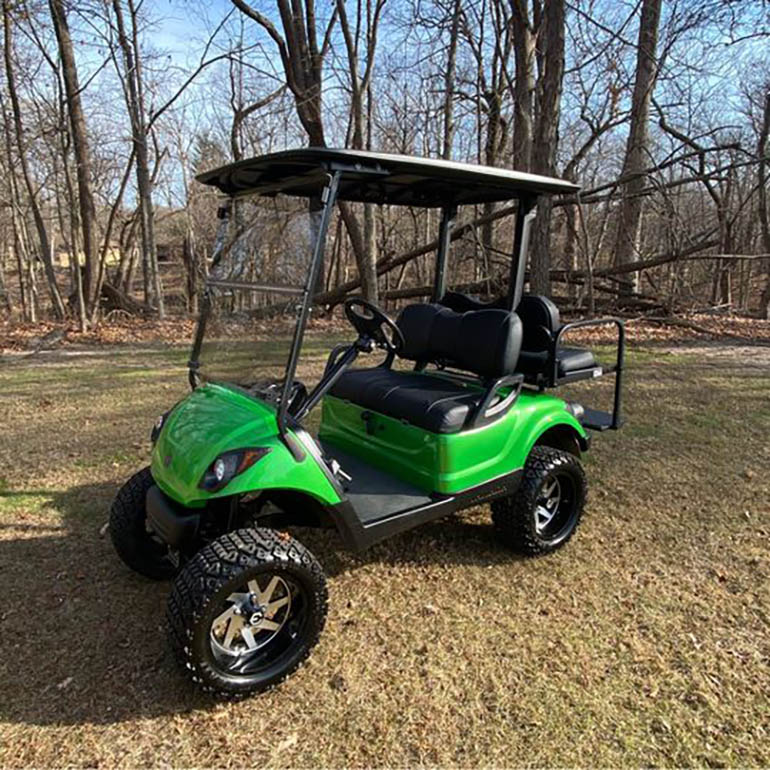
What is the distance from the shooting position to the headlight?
211 centimetres

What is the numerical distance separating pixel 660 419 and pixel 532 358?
2.64 meters

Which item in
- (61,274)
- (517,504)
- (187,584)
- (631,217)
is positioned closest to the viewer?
(187,584)

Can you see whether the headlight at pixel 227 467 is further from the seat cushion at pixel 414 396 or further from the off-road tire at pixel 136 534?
Answer: the seat cushion at pixel 414 396

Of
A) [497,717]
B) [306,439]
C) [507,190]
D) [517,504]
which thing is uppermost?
[507,190]

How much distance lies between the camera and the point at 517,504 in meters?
2.91

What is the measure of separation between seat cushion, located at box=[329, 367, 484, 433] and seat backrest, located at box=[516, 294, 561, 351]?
506mm

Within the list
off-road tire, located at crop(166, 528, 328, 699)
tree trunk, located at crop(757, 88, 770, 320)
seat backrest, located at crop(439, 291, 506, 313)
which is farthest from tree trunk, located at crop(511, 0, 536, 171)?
off-road tire, located at crop(166, 528, 328, 699)

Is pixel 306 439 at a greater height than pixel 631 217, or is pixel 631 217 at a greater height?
pixel 631 217

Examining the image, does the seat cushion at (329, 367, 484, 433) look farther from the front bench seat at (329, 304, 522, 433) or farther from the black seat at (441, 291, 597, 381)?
the black seat at (441, 291, 597, 381)

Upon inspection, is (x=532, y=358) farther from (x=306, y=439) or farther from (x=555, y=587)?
(x=306, y=439)

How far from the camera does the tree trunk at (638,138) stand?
1038 centimetres

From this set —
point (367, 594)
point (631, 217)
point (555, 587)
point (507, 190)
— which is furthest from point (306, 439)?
point (631, 217)

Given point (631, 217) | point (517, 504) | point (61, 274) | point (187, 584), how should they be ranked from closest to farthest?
point (187, 584) < point (517, 504) < point (631, 217) < point (61, 274)

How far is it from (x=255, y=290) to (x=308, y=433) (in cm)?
74
